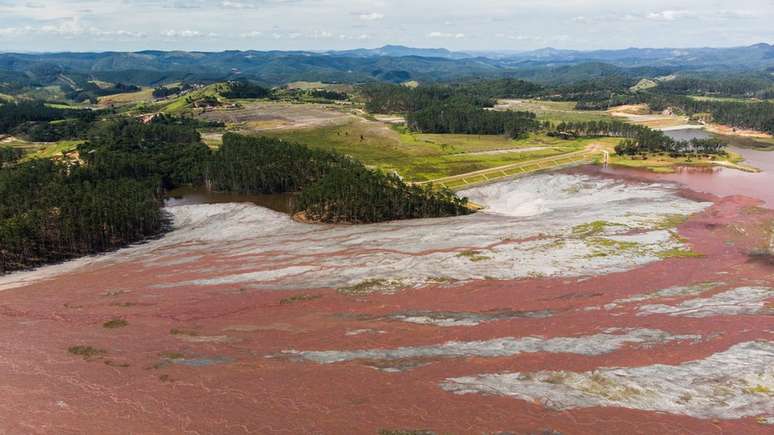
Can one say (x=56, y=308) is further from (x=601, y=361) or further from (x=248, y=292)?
(x=601, y=361)

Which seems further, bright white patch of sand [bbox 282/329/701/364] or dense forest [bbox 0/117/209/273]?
dense forest [bbox 0/117/209/273]

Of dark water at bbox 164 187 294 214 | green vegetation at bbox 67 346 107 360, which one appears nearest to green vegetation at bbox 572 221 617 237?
dark water at bbox 164 187 294 214

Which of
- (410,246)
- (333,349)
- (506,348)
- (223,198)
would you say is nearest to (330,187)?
(410,246)

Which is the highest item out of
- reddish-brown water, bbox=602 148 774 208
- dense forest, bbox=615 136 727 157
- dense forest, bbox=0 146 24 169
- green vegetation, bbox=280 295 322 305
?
dense forest, bbox=615 136 727 157

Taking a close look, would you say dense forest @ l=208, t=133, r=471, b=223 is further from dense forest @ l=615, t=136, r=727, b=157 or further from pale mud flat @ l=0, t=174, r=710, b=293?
dense forest @ l=615, t=136, r=727, b=157

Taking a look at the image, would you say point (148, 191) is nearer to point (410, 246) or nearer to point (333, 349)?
point (410, 246)

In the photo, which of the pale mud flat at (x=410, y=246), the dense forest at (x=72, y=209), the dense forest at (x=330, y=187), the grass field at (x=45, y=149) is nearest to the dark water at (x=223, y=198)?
the dense forest at (x=330, y=187)

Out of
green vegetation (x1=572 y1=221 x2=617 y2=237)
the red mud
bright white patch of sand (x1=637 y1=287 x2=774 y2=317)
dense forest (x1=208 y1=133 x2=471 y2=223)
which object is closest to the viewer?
Result: the red mud

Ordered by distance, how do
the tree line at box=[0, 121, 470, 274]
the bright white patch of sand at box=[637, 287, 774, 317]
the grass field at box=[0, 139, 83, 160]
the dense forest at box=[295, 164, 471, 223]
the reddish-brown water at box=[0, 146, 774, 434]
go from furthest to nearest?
the grass field at box=[0, 139, 83, 160]
the dense forest at box=[295, 164, 471, 223]
the tree line at box=[0, 121, 470, 274]
the bright white patch of sand at box=[637, 287, 774, 317]
the reddish-brown water at box=[0, 146, 774, 434]
